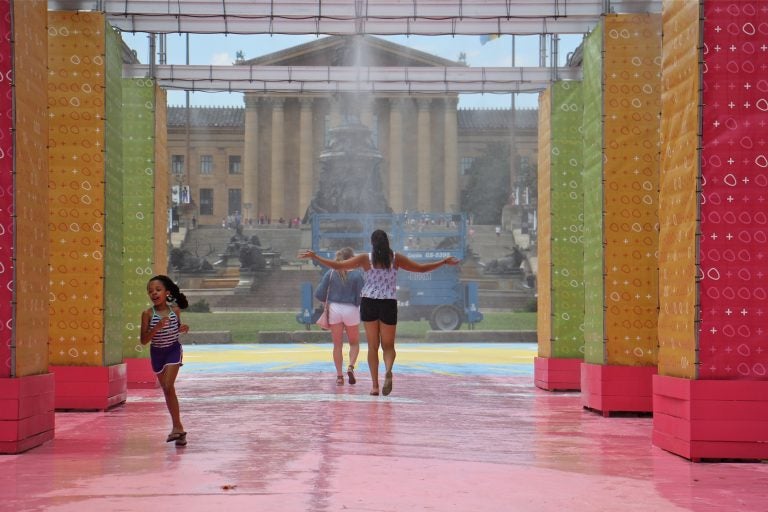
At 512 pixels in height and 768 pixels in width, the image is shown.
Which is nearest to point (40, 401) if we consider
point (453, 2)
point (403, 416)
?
point (403, 416)

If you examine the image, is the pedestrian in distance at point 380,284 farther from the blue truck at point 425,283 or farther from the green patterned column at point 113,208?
the blue truck at point 425,283

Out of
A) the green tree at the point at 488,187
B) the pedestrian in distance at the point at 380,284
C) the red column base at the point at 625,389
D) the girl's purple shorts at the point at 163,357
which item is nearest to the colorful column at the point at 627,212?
the red column base at the point at 625,389

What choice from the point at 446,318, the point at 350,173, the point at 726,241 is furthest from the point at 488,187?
the point at 726,241

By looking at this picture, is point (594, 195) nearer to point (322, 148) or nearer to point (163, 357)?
point (163, 357)

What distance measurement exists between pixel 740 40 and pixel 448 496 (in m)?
4.25

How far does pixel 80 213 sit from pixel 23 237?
3.27 meters

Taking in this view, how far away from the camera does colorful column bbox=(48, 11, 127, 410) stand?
1175 cm

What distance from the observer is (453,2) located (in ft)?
42.5

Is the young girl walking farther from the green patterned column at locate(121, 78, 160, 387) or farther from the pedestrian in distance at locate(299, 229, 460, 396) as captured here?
the green patterned column at locate(121, 78, 160, 387)

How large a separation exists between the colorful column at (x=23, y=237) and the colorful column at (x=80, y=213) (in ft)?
8.27

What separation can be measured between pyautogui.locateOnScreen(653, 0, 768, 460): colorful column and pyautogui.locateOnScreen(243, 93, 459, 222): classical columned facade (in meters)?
69.4

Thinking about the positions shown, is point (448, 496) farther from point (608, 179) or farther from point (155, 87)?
point (155, 87)

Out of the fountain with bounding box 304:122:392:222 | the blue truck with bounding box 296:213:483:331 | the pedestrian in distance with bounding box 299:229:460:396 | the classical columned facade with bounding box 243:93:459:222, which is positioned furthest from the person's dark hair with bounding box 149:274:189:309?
the classical columned facade with bounding box 243:93:459:222

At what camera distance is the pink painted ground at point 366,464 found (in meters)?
6.21
